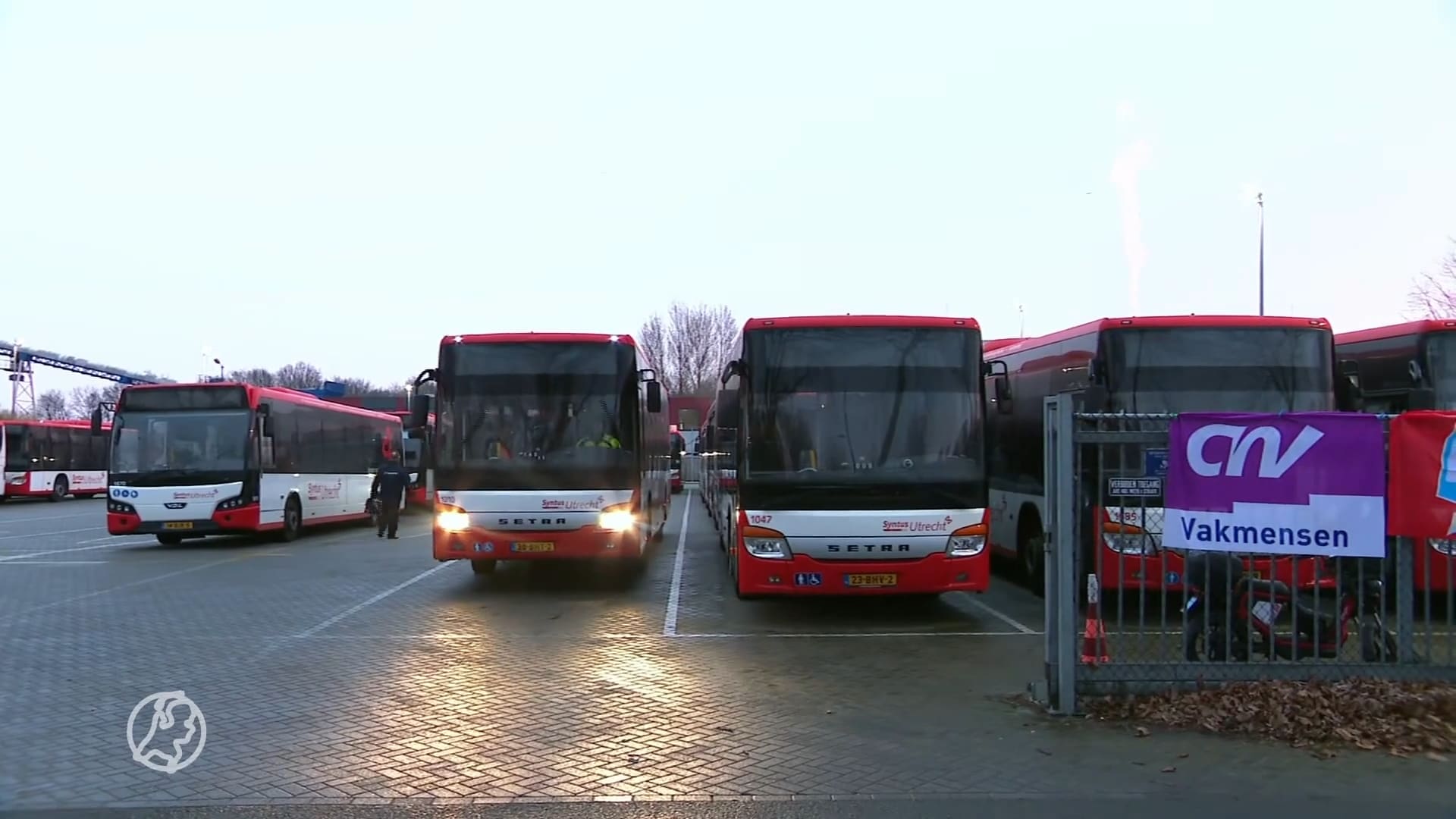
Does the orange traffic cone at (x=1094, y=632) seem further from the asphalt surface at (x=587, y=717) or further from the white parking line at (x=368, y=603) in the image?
the white parking line at (x=368, y=603)

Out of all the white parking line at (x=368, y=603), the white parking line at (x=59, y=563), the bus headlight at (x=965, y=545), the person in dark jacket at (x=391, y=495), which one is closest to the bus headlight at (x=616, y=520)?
the white parking line at (x=368, y=603)

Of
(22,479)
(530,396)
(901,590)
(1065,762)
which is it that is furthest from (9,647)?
(22,479)

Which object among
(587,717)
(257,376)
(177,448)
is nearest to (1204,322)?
(587,717)

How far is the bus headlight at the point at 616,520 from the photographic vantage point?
13047mm

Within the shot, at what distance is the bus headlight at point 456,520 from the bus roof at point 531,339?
7.01ft

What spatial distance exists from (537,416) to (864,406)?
4630mm

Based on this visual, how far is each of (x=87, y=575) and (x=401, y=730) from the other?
11.4 meters

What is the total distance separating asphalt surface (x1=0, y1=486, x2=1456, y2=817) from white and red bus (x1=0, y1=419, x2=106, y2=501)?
31.7m

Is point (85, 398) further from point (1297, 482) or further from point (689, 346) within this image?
point (1297, 482)

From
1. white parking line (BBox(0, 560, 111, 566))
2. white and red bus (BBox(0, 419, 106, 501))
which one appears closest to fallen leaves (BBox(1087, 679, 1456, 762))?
white parking line (BBox(0, 560, 111, 566))

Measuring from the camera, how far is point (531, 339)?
44.5 ft

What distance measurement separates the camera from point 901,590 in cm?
1039

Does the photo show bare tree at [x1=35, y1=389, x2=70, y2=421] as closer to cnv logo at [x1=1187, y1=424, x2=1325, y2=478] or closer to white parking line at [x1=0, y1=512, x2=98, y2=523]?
white parking line at [x1=0, y1=512, x2=98, y2=523]

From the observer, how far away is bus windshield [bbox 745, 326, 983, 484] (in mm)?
10430
